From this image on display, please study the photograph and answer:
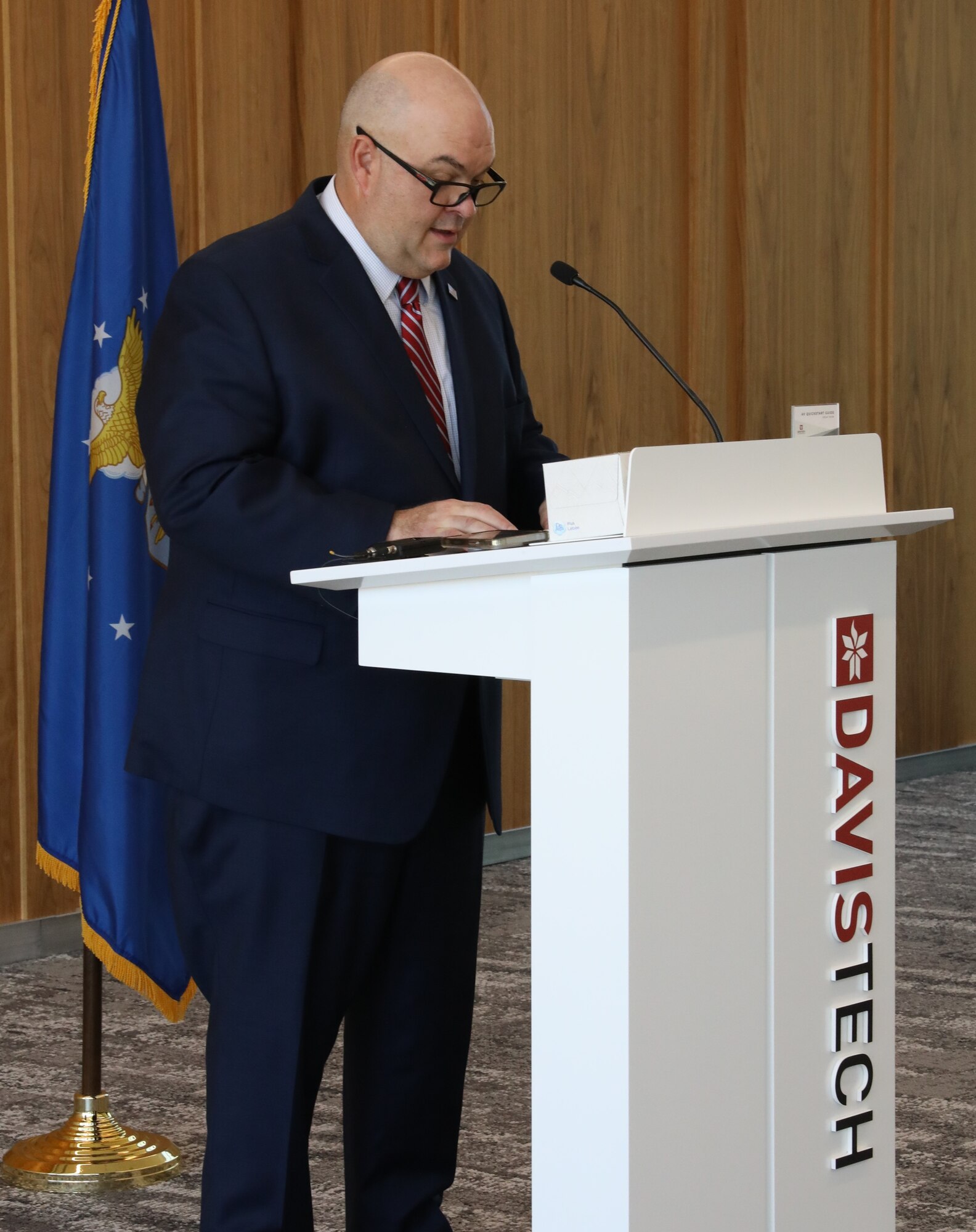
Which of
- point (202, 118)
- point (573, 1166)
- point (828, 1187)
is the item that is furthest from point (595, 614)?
point (202, 118)

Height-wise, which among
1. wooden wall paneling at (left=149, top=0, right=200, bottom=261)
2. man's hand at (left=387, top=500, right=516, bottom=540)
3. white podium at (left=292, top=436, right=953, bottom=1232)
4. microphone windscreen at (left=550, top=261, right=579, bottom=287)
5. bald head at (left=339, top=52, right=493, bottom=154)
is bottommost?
white podium at (left=292, top=436, right=953, bottom=1232)

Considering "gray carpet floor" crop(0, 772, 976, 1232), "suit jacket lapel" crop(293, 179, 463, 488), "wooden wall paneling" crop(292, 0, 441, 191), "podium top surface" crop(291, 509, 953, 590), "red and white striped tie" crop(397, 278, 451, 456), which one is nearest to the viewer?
"podium top surface" crop(291, 509, 953, 590)

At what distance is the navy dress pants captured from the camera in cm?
212

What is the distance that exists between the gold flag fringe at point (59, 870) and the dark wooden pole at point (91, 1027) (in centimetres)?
12

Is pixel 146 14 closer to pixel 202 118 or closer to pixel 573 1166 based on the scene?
pixel 202 118

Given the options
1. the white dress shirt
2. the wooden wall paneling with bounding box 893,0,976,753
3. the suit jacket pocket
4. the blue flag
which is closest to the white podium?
the suit jacket pocket

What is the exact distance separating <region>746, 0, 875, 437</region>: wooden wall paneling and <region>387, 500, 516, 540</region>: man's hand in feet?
16.3

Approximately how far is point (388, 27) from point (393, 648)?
4.00m

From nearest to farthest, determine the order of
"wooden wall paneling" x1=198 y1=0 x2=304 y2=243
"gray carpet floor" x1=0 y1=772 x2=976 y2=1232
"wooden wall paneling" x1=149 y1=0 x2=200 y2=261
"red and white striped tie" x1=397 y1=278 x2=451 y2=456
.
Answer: "red and white striped tie" x1=397 y1=278 x2=451 y2=456 → "gray carpet floor" x1=0 y1=772 x2=976 y2=1232 → "wooden wall paneling" x1=149 y1=0 x2=200 y2=261 → "wooden wall paneling" x1=198 y1=0 x2=304 y2=243

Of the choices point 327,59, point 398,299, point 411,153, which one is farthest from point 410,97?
point 327,59

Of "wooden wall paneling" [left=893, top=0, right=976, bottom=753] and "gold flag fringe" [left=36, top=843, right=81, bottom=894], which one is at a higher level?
"wooden wall paneling" [left=893, top=0, right=976, bottom=753]

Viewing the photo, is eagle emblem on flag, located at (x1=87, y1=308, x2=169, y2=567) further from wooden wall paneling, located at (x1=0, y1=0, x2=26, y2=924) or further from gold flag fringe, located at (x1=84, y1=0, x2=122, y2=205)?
wooden wall paneling, located at (x1=0, y1=0, x2=26, y2=924)

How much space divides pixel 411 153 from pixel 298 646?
0.68 metres

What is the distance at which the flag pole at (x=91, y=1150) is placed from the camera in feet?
9.58
